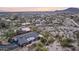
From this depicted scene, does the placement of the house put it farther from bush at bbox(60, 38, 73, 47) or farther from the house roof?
bush at bbox(60, 38, 73, 47)

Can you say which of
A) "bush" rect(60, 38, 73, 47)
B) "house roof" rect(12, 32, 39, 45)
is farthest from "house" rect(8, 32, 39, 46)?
"bush" rect(60, 38, 73, 47)

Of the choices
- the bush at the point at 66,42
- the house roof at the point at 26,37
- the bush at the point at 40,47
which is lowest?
the bush at the point at 40,47

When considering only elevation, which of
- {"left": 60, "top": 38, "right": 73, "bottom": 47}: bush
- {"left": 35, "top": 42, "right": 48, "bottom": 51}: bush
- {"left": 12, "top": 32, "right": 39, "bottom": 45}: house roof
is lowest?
{"left": 35, "top": 42, "right": 48, "bottom": 51}: bush

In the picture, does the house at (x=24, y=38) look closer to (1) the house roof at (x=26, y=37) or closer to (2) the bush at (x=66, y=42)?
(1) the house roof at (x=26, y=37)

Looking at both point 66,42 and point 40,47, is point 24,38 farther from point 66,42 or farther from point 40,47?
point 66,42

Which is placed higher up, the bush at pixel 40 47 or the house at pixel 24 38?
the house at pixel 24 38

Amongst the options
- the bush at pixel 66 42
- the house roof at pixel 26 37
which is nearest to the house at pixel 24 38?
the house roof at pixel 26 37

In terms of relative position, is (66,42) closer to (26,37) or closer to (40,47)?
(40,47)

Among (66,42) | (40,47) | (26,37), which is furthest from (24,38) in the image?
(66,42)
